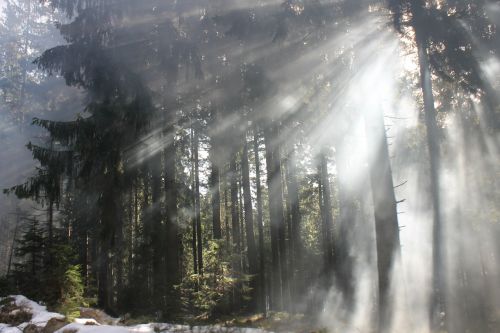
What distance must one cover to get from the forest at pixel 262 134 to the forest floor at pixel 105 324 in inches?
18.1

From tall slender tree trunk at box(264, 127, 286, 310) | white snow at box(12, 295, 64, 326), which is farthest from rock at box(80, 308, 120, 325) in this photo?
tall slender tree trunk at box(264, 127, 286, 310)

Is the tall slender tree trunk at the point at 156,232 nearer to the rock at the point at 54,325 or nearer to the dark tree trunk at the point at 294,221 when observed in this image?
the rock at the point at 54,325

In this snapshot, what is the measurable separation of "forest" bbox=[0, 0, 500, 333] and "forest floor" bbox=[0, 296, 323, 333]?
0.46 meters

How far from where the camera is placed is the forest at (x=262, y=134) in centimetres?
1059

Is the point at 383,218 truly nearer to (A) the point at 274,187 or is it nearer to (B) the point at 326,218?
(A) the point at 274,187

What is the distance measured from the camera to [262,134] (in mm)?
18453

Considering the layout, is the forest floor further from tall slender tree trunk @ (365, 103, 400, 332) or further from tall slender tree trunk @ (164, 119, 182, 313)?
tall slender tree trunk @ (164, 119, 182, 313)

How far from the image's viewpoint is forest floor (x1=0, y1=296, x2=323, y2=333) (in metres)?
7.49

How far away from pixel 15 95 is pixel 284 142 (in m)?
31.2

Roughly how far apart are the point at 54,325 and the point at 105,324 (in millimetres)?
3225

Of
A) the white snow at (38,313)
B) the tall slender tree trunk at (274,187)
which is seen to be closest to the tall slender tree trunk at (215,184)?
the tall slender tree trunk at (274,187)

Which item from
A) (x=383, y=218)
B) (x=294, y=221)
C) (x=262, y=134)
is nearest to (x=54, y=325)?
(x=383, y=218)

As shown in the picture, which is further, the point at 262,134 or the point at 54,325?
the point at 262,134

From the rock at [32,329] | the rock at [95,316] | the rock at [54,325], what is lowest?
the rock at [95,316]
